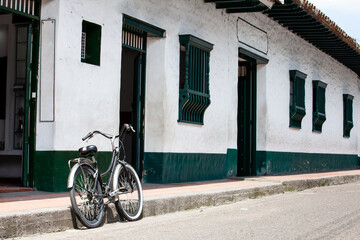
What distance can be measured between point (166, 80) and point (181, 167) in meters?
1.75

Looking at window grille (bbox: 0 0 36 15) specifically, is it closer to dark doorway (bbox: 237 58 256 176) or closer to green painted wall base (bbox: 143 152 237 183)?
green painted wall base (bbox: 143 152 237 183)

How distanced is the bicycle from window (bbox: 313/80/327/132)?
43.1ft

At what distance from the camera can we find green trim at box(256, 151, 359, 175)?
50.6 ft

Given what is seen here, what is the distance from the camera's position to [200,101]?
11586mm

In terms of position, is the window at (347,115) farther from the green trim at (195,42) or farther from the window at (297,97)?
the green trim at (195,42)

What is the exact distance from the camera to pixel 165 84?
34.9ft

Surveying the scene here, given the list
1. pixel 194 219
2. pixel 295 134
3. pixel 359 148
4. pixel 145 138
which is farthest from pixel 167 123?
pixel 359 148

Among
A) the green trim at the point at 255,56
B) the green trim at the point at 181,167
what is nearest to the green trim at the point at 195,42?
the green trim at the point at 255,56

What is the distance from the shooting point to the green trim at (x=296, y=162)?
15.4 m

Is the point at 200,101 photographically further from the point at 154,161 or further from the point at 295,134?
the point at 295,134

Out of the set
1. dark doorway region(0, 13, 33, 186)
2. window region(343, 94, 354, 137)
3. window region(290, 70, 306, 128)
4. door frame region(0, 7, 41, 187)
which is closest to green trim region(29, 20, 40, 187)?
door frame region(0, 7, 41, 187)

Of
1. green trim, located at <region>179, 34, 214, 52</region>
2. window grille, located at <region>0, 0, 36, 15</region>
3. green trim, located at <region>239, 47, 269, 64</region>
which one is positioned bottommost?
window grille, located at <region>0, 0, 36, 15</region>

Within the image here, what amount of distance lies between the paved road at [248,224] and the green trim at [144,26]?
11.3 feet

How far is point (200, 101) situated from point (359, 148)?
16259mm
